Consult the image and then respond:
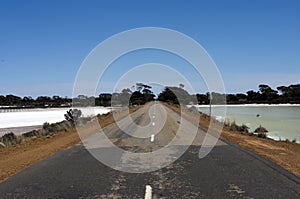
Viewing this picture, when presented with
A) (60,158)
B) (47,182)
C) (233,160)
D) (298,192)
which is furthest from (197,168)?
(60,158)

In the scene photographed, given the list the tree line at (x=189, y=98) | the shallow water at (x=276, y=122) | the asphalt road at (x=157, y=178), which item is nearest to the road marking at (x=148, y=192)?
the asphalt road at (x=157, y=178)

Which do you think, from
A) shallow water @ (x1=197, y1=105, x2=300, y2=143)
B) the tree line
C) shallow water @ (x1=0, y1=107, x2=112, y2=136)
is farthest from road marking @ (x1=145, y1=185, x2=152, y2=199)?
the tree line

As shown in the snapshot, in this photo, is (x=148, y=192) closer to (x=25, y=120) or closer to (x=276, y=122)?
(x=276, y=122)

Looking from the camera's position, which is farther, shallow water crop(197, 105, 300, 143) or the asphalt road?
shallow water crop(197, 105, 300, 143)

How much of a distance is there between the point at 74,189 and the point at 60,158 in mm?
4520

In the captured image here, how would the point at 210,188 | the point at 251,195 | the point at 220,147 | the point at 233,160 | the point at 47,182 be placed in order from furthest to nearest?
the point at 220,147, the point at 233,160, the point at 47,182, the point at 210,188, the point at 251,195

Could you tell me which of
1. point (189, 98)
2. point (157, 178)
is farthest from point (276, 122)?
point (189, 98)

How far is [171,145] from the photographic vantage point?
14.3 meters

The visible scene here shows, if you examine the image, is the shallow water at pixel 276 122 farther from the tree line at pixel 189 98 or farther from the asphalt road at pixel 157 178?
the tree line at pixel 189 98

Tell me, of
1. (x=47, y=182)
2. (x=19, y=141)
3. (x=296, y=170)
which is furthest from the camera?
(x=19, y=141)

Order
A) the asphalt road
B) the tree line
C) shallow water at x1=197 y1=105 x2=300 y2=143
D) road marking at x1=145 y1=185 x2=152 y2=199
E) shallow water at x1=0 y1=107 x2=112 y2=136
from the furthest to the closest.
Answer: the tree line → shallow water at x1=0 y1=107 x2=112 y2=136 → shallow water at x1=197 y1=105 x2=300 y2=143 → the asphalt road → road marking at x1=145 y1=185 x2=152 y2=199

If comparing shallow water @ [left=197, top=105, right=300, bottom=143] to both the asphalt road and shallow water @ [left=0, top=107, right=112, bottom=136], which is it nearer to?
the asphalt road

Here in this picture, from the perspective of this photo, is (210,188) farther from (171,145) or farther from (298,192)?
(171,145)

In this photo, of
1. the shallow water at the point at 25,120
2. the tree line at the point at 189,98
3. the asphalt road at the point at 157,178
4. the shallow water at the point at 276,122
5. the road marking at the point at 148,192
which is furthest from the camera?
the tree line at the point at 189,98
